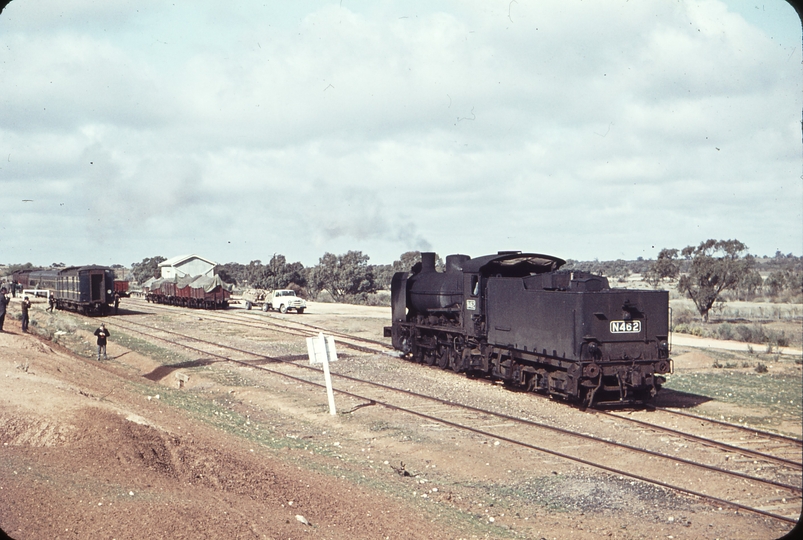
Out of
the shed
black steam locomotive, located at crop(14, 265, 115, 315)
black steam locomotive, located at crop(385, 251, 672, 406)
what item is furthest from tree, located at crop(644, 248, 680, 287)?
the shed

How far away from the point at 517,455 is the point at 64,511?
706 centimetres

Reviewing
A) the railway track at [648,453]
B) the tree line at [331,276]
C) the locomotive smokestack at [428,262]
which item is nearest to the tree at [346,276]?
the tree line at [331,276]

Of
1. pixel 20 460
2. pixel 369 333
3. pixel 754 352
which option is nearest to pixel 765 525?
pixel 20 460

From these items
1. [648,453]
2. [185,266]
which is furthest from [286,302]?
[185,266]

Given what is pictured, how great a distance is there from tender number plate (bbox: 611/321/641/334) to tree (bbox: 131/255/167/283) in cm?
11502

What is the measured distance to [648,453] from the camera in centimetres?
1091

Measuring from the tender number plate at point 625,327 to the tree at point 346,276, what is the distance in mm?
55541

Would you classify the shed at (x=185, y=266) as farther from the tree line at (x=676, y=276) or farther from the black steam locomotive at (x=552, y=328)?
the black steam locomotive at (x=552, y=328)

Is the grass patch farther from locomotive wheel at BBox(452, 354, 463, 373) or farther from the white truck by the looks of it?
the white truck

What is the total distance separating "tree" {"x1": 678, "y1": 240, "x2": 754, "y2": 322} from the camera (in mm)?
42375

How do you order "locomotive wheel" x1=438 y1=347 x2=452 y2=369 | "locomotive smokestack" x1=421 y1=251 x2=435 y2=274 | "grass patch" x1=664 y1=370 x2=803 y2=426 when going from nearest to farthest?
"grass patch" x1=664 y1=370 x2=803 y2=426
"locomotive wheel" x1=438 y1=347 x2=452 y2=369
"locomotive smokestack" x1=421 y1=251 x2=435 y2=274

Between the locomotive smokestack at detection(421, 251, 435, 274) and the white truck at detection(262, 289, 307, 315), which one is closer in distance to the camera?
the locomotive smokestack at detection(421, 251, 435, 274)

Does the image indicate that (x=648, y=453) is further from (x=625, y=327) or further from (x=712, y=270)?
(x=712, y=270)

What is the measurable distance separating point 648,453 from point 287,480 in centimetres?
594
